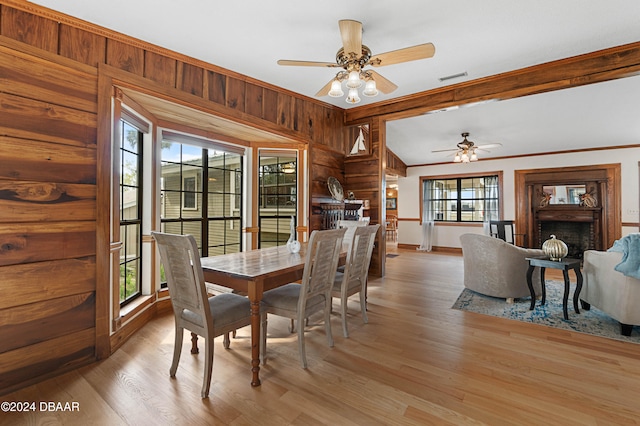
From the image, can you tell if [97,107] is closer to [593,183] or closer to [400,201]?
[400,201]

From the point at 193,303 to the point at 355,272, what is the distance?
1.54 m

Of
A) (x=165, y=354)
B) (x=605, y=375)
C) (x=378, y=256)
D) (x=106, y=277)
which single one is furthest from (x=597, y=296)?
(x=106, y=277)

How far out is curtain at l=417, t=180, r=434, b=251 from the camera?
8078 millimetres

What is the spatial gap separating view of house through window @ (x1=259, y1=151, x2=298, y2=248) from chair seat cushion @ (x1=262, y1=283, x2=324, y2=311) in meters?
2.08

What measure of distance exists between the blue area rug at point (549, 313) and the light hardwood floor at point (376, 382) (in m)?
0.21

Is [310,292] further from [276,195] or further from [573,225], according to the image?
[573,225]

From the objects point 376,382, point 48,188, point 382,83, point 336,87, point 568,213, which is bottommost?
point 376,382

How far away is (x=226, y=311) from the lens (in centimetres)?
196

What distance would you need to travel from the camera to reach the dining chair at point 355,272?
2672mm

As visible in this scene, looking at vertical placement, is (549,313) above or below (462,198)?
below

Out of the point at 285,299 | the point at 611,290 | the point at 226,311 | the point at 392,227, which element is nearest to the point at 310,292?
the point at 285,299

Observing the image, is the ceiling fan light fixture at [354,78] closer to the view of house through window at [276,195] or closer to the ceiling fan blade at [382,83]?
the ceiling fan blade at [382,83]

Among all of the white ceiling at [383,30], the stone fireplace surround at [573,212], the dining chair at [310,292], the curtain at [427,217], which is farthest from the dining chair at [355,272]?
the curtain at [427,217]

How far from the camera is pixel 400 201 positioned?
8727mm
